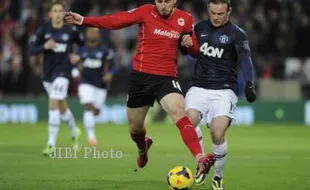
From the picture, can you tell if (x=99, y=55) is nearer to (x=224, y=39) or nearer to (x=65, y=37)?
(x=65, y=37)

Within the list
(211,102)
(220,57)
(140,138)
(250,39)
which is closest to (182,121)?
(211,102)

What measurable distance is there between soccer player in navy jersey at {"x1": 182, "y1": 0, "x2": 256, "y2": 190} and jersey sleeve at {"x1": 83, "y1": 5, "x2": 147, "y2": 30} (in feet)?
2.14

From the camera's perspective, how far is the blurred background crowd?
81.9 ft

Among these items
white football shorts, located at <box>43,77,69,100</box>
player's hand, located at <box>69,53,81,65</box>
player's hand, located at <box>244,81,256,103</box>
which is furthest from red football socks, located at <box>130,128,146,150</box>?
player's hand, located at <box>69,53,81,65</box>

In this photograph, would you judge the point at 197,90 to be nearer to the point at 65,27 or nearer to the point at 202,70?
the point at 202,70

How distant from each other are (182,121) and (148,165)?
3.28 meters

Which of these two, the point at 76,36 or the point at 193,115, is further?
the point at 76,36

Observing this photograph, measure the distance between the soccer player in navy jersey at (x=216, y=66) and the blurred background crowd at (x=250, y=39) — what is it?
14066mm

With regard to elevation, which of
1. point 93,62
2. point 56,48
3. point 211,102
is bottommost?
point 93,62

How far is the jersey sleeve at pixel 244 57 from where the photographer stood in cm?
1008

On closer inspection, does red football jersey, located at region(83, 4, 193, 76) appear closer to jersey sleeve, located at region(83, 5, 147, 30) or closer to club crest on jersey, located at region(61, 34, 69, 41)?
jersey sleeve, located at region(83, 5, 147, 30)

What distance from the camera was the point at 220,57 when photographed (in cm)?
1048

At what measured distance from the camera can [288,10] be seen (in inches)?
1011

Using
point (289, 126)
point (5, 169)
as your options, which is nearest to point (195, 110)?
point (5, 169)
